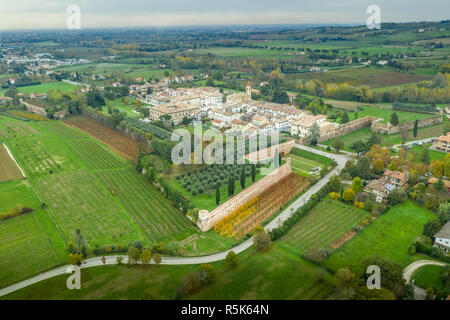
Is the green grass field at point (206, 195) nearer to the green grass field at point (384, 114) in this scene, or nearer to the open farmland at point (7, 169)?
the open farmland at point (7, 169)

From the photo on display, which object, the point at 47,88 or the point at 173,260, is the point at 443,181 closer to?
the point at 173,260

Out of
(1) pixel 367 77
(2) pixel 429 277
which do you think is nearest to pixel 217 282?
(2) pixel 429 277

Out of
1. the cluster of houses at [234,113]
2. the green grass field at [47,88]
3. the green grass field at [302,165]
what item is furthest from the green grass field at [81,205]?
the green grass field at [47,88]

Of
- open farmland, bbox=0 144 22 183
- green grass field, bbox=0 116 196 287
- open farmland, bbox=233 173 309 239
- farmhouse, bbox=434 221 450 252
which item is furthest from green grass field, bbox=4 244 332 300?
open farmland, bbox=0 144 22 183

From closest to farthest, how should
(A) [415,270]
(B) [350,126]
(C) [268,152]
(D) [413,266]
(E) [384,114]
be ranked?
(A) [415,270] < (D) [413,266] < (C) [268,152] < (B) [350,126] < (E) [384,114]

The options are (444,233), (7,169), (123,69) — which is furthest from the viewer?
(123,69)

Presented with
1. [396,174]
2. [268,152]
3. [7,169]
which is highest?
[268,152]
